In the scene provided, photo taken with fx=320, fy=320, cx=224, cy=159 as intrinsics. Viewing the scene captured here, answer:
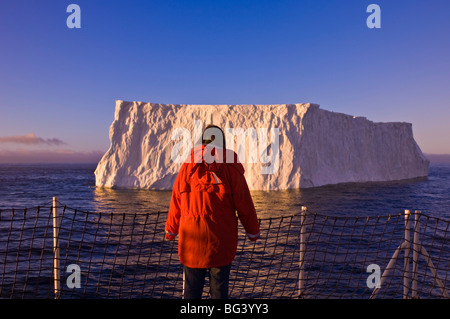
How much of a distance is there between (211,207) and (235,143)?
20527mm

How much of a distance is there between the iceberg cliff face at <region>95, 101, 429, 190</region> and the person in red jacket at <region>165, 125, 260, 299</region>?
1942 cm

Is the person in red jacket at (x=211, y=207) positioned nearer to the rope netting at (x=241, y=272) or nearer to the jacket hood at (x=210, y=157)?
the jacket hood at (x=210, y=157)

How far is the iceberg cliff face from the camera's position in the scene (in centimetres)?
2195

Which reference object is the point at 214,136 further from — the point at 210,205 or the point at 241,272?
the point at 241,272

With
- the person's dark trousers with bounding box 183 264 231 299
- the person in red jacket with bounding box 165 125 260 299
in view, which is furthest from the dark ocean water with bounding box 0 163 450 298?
the person in red jacket with bounding box 165 125 260 299

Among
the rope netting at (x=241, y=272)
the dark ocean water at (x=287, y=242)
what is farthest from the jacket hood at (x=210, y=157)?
the dark ocean water at (x=287, y=242)

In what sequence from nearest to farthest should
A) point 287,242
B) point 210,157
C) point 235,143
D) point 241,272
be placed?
point 210,157 < point 287,242 < point 241,272 < point 235,143

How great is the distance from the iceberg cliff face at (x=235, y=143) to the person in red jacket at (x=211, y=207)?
19.4m

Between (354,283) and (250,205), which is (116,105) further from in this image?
(250,205)

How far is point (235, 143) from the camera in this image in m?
22.7

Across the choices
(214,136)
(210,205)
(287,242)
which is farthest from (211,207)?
(287,242)
